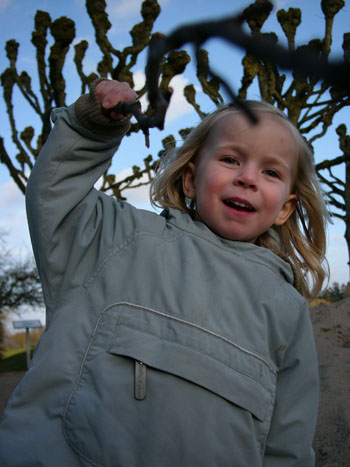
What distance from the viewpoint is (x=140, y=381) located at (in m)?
1.19

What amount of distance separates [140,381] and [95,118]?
2.49 feet

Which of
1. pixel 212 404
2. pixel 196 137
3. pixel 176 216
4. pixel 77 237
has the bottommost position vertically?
pixel 212 404

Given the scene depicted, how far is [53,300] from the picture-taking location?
1364mm

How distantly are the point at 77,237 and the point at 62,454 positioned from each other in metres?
0.61

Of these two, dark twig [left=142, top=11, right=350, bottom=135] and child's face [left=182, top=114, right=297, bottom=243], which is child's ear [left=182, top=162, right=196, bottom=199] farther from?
dark twig [left=142, top=11, right=350, bottom=135]

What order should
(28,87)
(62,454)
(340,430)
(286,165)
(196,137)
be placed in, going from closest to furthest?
1. (62,454)
2. (286,165)
3. (196,137)
4. (340,430)
5. (28,87)

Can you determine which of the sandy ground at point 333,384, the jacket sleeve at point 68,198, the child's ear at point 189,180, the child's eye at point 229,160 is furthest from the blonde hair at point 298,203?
the sandy ground at point 333,384

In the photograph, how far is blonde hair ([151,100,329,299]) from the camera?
5.59ft

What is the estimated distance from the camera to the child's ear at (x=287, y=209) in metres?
1.80

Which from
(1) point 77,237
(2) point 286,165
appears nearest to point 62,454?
(1) point 77,237

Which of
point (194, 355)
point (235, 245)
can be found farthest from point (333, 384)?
point (194, 355)

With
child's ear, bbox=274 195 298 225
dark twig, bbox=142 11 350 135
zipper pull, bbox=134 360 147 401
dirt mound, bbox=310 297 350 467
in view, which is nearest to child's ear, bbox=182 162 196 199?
child's ear, bbox=274 195 298 225

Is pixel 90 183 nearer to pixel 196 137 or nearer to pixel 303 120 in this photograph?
pixel 196 137

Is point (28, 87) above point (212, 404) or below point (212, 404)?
above
